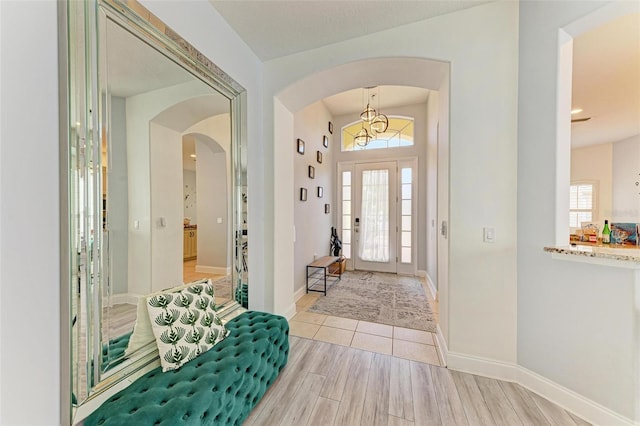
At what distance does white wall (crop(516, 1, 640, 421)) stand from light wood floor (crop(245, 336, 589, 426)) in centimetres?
30

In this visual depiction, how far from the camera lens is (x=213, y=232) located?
215 cm

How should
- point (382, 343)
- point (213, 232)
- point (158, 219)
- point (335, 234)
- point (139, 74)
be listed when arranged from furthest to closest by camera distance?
1. point (335, 234)
2. point (382, 343)
3. point (213, 232)
4. point (158, 219)
5. point (139, 74)

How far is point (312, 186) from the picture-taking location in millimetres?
4137

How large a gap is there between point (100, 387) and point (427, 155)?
5.02 metres

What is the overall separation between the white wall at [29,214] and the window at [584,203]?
6861mm

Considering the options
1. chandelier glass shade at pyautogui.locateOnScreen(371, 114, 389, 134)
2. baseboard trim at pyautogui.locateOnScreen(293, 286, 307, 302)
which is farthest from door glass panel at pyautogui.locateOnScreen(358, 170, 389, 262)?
baseboard trim at pyautogui.locateOnScreen(293, 286, 307, 302)

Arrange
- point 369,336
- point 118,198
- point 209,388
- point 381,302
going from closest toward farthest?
point 209,388, point 118,198, point 369,336, point 381,302

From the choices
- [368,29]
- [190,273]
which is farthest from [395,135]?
[190,273]

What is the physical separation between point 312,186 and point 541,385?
3467 millimetres

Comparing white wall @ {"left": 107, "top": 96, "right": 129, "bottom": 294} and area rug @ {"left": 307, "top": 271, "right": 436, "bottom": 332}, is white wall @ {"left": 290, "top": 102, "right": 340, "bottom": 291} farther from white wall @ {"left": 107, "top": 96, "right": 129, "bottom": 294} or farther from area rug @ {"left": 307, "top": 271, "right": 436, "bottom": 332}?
white wall @ {"left": 107, "top": 96, "right": 129, "bottom": 294}

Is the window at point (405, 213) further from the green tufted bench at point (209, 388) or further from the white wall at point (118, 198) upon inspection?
the white wall at point (118, 198)

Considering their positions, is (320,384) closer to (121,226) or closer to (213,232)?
(213,232)

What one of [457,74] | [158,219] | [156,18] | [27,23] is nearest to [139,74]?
[156,18]

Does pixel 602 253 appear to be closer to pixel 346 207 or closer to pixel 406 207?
pixel 406 207
